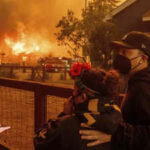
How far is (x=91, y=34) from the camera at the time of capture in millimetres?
14438

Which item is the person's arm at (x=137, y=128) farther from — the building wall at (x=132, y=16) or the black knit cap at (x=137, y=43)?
the building wall at (x=132, y=16)

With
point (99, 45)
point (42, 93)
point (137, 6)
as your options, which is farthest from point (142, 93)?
point (137, 6)

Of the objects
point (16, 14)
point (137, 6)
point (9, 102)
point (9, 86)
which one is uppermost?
point (16, 14)

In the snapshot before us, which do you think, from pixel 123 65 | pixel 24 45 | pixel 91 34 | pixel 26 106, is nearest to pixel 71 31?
pixel 91 34

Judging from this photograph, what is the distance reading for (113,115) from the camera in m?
1.89

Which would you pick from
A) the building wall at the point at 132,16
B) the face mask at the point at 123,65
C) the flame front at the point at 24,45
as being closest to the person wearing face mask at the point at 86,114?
the face mask at the point at 123,65

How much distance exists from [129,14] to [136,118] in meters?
14.9

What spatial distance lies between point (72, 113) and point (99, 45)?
39.8ft

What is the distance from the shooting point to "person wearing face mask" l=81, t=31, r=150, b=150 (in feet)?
5.86

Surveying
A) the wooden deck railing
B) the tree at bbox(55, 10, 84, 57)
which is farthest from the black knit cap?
the tree at bbox(55, 10, 84, 57)

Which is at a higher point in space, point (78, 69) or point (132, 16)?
point (132, 16)

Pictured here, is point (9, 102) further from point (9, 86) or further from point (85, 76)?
point (85, 76)

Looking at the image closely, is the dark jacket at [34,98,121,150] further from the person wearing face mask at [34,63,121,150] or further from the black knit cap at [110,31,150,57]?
the black knit cap at [110,31,150,57]

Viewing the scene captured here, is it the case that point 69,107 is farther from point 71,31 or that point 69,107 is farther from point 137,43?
point 71,31
